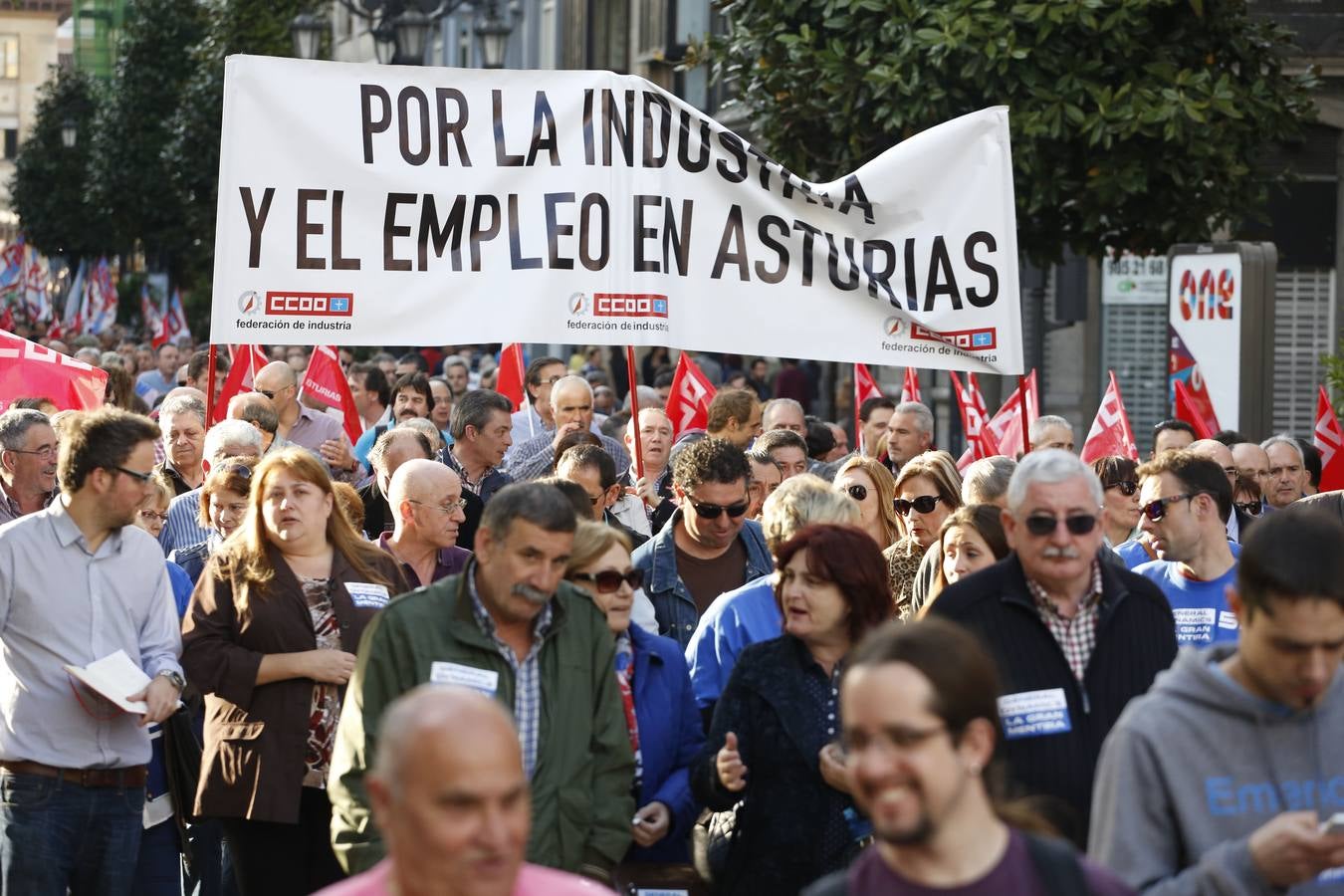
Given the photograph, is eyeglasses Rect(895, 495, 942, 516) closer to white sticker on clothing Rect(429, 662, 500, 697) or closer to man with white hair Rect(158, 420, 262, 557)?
man with white hair Rect(158, 420, 262, 557)

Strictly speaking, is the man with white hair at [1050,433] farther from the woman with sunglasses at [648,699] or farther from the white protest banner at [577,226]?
the woman with sunglasses at [648,699]

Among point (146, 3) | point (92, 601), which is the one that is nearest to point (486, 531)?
point (92, 601)

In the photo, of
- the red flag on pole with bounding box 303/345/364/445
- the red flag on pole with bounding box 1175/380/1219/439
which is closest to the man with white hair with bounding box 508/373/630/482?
the red flag on pole with bounding box 303/345/364/445

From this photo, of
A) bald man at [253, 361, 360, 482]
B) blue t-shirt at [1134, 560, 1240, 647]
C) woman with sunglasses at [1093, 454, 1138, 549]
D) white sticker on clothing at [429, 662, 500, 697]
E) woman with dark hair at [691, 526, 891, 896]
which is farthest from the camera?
bald man at [253, 361, 360, 482]

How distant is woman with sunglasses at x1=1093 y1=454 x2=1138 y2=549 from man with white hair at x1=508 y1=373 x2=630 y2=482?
261 cm

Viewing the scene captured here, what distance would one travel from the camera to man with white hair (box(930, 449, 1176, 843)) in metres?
5.20

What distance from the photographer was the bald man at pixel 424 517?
7.79m

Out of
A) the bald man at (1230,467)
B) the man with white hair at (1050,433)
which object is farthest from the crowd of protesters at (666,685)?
the man with white hair at (1050,433)

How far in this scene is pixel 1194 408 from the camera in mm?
14086

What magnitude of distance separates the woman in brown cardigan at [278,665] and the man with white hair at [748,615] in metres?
0.98

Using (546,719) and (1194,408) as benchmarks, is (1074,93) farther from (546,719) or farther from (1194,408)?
(546,719)

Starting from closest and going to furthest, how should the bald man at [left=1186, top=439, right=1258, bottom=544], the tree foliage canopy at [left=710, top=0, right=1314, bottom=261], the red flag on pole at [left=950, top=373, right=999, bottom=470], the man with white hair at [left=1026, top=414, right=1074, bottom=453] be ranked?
1. the bald man at [left=1186, top=439, right=1258, bottom=544]
2. the man with white hair at [left=1026, top=414, right=1074, bottom=453]
3. the red flag on pole at [left=950, top=373, right=999, bottom=470]
4. the tree foliage canopy at [left=710, top=0, right=1314, bottom=261]

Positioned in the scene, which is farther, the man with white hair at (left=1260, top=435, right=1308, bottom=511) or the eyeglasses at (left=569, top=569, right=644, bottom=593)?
the man with white hair at (left=1260, top=435, right=1308, bottom=511)

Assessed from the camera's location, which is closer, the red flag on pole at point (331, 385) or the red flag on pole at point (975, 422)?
the red flag on pole at point (975, 422)
